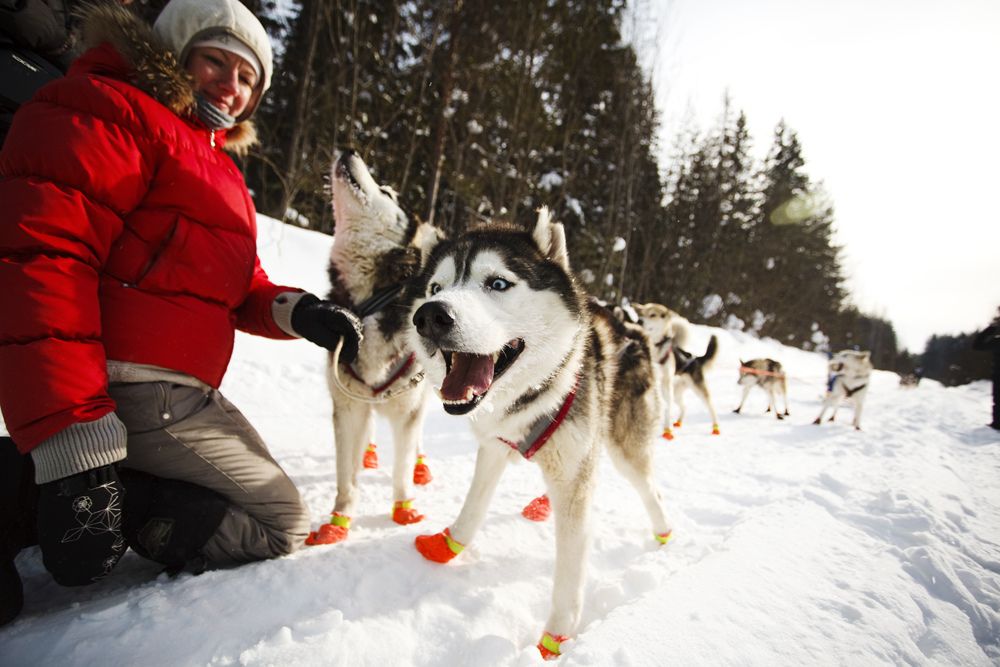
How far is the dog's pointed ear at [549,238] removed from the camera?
1686mm

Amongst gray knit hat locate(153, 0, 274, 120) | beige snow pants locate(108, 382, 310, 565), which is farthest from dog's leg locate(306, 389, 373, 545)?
gray knit hat locate(153, 0, 274, 120)

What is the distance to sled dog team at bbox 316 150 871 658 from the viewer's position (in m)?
1.45

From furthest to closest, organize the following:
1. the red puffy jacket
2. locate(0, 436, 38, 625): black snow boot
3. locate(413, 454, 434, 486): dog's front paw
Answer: locate(413, 454, 434, 486): dog's front paw
locate(0, 436, 38, 625): black snow boot
the red puffy jacket

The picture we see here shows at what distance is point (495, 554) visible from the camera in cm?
193

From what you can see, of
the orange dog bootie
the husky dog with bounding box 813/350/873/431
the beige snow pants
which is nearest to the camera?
the beige snow pants

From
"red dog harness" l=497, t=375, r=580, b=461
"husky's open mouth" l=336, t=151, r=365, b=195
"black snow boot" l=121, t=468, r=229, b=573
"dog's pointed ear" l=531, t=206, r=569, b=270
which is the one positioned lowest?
"black snow boot" l=121, t=468, r=229, b=573

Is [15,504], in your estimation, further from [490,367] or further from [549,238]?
[549,238]

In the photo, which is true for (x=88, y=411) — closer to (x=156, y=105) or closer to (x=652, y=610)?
(x=156, y=105)

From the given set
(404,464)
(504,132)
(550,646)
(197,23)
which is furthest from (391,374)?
(504,132)

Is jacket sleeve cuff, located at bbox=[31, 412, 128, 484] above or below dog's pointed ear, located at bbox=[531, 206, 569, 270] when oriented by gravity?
below

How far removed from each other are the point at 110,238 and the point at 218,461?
899 mm

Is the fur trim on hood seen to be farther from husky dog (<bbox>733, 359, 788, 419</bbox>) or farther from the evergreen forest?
husky dog (<bbox>733, 359, 788, 419</bbox>)

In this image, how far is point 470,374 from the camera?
1.43m

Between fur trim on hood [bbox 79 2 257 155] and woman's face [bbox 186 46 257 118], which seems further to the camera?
woman's face [bbox 186 46 257 118]
